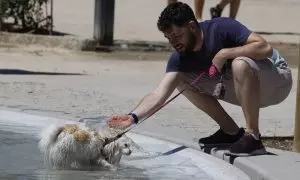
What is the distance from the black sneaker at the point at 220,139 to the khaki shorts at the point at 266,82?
0.70ft

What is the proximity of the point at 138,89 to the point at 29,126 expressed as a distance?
250cm

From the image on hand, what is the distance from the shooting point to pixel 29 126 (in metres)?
5.82

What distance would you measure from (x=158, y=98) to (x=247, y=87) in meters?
0.50

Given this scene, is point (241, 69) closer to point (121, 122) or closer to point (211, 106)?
point (211, 106)

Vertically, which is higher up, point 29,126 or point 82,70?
point 29,126

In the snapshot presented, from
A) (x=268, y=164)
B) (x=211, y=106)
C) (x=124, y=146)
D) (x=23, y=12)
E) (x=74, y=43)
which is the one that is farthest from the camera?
(x=23, y=12)

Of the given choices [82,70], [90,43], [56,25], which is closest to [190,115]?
[82,70]

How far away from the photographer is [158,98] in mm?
4902

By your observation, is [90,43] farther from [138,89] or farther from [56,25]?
[138,89]

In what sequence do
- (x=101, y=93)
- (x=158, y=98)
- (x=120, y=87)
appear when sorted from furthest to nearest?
1. (x=120, y=87)
2. (x=101, y=93)
3. (x=158, y=98)

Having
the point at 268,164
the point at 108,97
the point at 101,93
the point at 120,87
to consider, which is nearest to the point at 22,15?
the point at 120,87

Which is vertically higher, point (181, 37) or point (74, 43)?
point (181, 37)

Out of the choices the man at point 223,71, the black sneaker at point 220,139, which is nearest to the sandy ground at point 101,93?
the black sneaker at point 220,139

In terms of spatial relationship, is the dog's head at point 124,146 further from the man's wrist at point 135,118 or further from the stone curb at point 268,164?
the stone curb at point 268,164
